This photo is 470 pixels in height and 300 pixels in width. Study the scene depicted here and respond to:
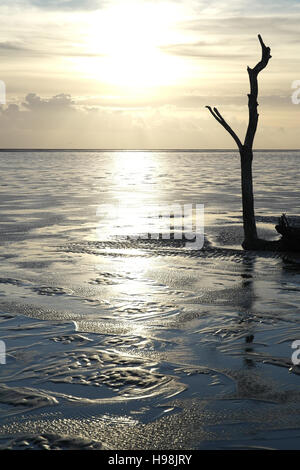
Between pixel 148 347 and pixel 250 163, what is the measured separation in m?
8.98

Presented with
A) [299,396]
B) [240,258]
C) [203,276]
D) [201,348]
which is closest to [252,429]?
[299,396]

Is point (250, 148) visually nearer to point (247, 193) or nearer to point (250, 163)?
point (250, 163)

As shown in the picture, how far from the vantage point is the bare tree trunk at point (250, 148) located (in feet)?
50.2

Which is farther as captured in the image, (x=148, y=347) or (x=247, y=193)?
(x=247, y=193)

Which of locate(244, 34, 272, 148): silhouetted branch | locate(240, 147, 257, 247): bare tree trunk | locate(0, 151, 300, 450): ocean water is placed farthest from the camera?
locate(240, 147, 257, 247): bare tree trunk

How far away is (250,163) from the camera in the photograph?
1582 centimetres

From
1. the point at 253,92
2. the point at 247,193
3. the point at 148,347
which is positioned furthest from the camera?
the point at 247,193

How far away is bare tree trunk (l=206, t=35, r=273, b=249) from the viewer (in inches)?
602

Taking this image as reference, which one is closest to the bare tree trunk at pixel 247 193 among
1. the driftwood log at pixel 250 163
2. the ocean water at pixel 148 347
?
the driftwood log at pixel 250 163

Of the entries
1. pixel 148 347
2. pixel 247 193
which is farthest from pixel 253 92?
pixel 148 347

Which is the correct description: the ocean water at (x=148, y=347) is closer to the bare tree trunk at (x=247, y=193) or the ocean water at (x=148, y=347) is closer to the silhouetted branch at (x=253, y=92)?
the bare tree trunk at (x=247, y=193)

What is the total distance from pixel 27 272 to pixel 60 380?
649 centimetres

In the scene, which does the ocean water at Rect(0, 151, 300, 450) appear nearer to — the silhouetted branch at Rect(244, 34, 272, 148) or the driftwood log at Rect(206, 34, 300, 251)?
the driftwood log at Rect(206, 34, 300, 251)

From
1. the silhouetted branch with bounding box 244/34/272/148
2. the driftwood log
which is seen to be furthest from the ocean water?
the silhouetted branch with bounding box 244/34/272/148
